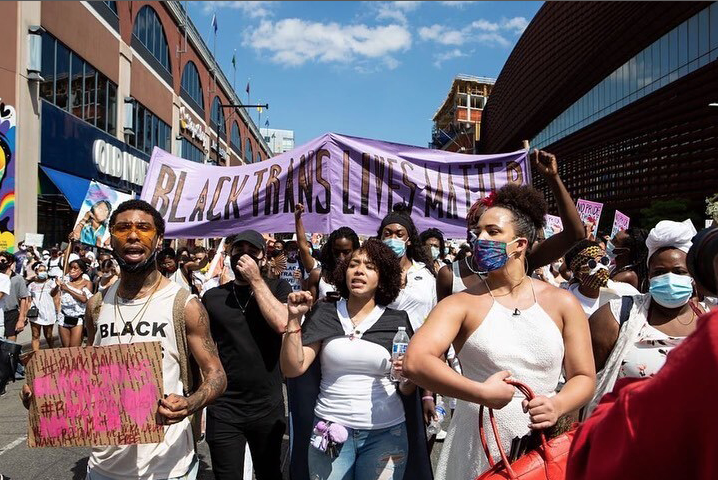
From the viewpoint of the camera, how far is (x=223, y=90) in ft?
176

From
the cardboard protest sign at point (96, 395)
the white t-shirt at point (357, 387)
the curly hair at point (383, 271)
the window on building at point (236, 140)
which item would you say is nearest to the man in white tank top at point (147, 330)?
Result: the cardboard protest sign at point (96, 395)

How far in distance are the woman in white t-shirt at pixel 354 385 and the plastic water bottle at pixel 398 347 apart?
23 mm

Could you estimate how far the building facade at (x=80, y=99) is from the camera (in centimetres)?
1770

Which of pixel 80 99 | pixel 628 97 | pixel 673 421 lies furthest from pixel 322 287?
pixel 628 97

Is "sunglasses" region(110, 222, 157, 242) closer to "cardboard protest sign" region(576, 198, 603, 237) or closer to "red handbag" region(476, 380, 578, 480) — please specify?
"red handbag" region(476, 380, 578, 480)

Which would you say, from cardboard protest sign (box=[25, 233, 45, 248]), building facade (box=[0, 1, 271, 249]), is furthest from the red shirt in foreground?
cardboard protest sign (box=[25, 233, 45, 248])

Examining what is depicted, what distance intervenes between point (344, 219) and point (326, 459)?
3.27m

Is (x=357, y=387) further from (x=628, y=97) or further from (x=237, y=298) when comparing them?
(x=628, y=97)

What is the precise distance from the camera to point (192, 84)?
42.4 m

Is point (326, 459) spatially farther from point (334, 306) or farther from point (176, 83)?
point (176, 83)

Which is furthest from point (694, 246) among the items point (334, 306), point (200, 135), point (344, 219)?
point (200, 135)

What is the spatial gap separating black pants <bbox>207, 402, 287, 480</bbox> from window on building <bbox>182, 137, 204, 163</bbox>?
36119 mm

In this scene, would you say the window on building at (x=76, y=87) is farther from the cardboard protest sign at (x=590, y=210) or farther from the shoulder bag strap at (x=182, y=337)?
the shoulder bag strap at (x=182, y=337)

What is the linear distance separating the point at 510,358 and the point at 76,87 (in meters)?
23.1
